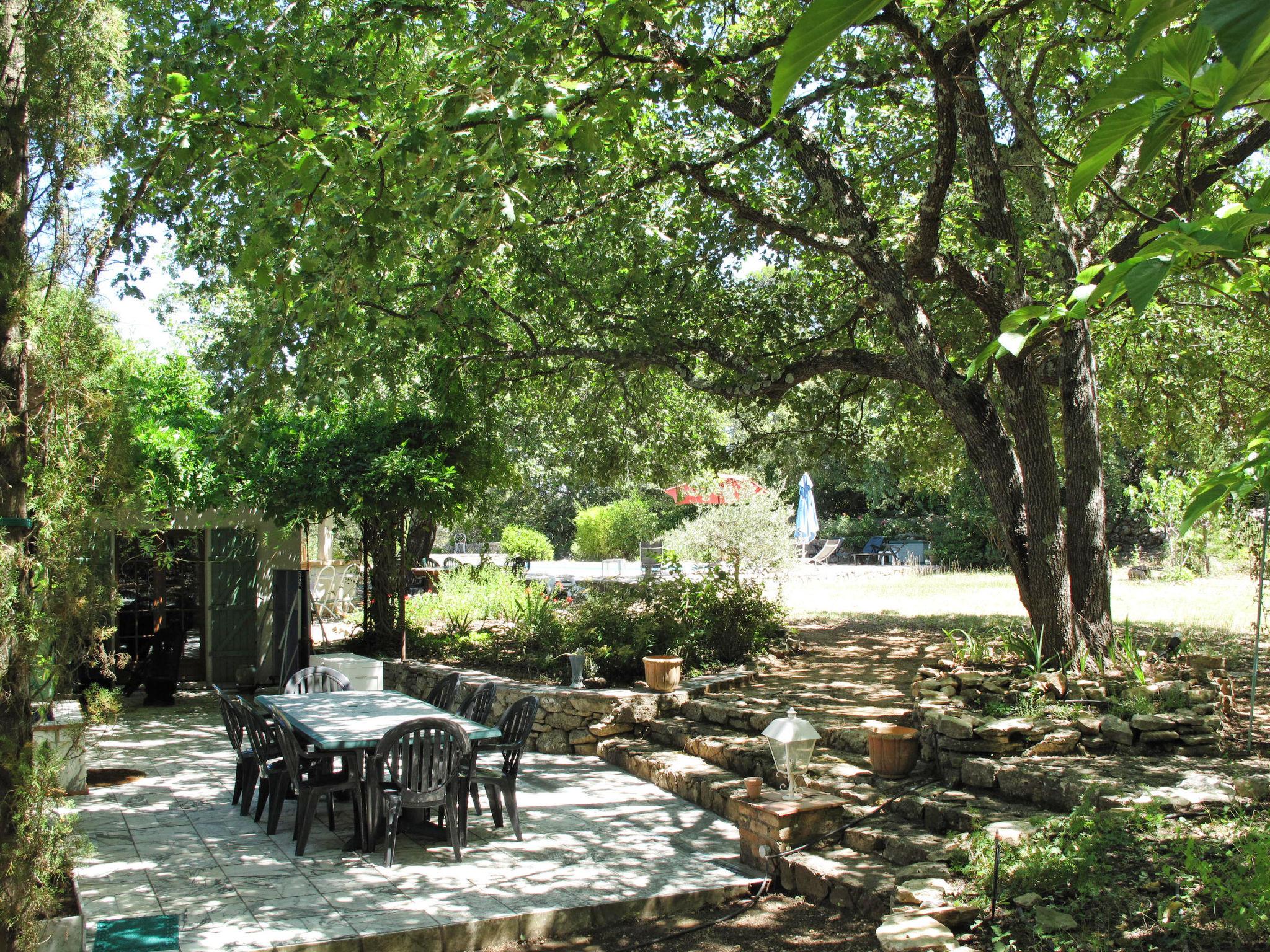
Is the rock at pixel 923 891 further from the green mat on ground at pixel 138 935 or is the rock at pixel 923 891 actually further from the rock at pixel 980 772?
the green mat on ground at pixel 138 935

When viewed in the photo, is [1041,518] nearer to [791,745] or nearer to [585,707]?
[791,745]

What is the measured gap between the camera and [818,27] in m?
0.73

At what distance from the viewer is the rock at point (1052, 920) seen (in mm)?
4020

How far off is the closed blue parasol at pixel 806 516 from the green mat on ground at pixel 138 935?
16224mm

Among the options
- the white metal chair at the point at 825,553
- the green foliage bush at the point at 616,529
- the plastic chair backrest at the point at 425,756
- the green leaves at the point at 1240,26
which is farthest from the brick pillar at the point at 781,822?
the green foliage bush at the point at 616,529

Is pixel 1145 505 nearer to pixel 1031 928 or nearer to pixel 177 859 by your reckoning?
pixel 1031 928

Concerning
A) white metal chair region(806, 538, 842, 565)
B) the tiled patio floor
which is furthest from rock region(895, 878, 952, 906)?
white metal chair region(806, 538, 842, 565)

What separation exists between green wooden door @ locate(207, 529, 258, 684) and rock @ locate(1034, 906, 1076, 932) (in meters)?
10.6

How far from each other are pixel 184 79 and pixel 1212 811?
699 centimetres

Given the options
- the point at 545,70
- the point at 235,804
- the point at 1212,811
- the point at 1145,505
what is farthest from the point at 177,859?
the point at 1145,505

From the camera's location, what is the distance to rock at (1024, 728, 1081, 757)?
21.1ft

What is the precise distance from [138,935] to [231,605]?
8.28m

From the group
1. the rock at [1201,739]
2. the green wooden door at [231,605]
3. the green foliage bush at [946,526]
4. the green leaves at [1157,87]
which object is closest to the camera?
the green leaves at [1157,87]

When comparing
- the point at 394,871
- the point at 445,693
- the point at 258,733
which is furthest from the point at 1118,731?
the point at 258,733
